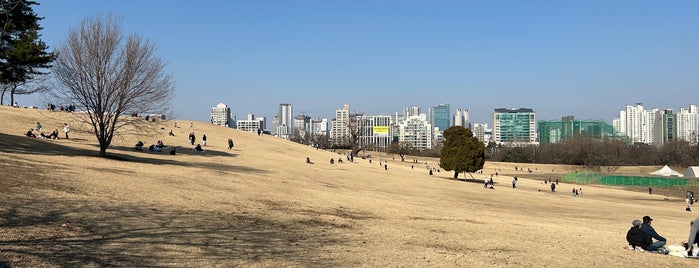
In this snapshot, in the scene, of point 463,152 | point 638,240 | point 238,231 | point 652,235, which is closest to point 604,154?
point 463,152

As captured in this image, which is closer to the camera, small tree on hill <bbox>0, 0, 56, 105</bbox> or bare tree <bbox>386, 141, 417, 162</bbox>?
small tree on hill <bbox>0, 0, 56, 105</bbox>

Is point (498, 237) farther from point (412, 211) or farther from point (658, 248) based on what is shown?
point (412, 211)

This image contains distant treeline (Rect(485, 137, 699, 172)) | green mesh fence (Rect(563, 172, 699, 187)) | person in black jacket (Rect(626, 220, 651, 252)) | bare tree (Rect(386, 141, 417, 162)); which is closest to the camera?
person in black jacket (Rect(626, 220, 651, 252))

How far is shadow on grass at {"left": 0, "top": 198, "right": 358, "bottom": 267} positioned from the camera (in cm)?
1015

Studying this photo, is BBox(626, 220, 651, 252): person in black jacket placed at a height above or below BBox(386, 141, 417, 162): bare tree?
below

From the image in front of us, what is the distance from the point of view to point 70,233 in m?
11.8

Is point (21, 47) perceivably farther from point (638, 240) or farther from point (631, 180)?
point (631, 180)

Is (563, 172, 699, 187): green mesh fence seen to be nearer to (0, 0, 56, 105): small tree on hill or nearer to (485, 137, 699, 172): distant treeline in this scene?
(485, 137, 699, 172): distant treeline

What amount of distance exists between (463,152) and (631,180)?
33806 millimetres

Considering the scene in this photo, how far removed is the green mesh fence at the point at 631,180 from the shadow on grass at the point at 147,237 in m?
74.8

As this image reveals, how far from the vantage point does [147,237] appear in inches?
482

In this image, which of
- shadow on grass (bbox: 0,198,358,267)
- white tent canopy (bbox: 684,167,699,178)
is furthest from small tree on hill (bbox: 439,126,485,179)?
white tent canopy (bbox: 684,167,699,178)

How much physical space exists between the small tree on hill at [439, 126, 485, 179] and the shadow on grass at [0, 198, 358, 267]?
1876 inches

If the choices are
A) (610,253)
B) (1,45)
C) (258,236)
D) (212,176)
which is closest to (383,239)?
(258,236)
